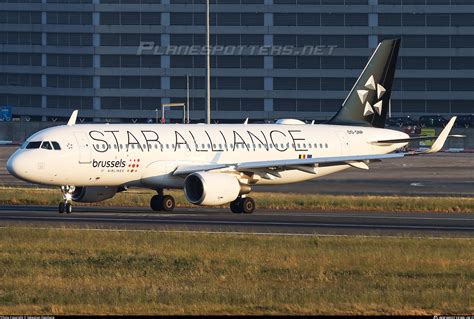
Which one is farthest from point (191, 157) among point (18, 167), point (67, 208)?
point (18, 167)

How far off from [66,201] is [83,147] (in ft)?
6.91

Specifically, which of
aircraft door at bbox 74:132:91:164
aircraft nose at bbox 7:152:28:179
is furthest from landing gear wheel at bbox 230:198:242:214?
aircraft nose at bbox 7:152:28:179

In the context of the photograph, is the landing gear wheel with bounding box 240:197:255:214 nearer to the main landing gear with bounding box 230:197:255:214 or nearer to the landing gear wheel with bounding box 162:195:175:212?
the main landing gear with bounding box 230:197:255:214

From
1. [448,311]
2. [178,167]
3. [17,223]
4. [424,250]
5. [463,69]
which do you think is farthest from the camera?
[463,69]

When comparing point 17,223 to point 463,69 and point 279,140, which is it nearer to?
point 279,140

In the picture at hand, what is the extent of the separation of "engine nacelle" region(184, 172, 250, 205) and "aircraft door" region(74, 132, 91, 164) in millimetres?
3798

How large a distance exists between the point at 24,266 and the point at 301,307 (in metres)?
9.07

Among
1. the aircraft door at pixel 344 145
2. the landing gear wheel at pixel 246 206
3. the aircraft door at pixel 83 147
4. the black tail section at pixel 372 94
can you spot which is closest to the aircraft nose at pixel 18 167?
the aircraft door at pixel 83 147

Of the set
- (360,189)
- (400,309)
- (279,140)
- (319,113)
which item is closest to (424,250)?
(400,309)

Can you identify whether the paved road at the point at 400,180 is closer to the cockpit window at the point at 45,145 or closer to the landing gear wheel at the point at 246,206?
the landing gear wheel at the point at 246,206

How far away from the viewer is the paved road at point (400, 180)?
6253 centimetres

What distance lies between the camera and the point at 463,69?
127 meters

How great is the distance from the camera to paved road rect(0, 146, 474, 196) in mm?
62534

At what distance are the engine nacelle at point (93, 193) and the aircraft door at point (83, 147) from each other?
7.03ft
